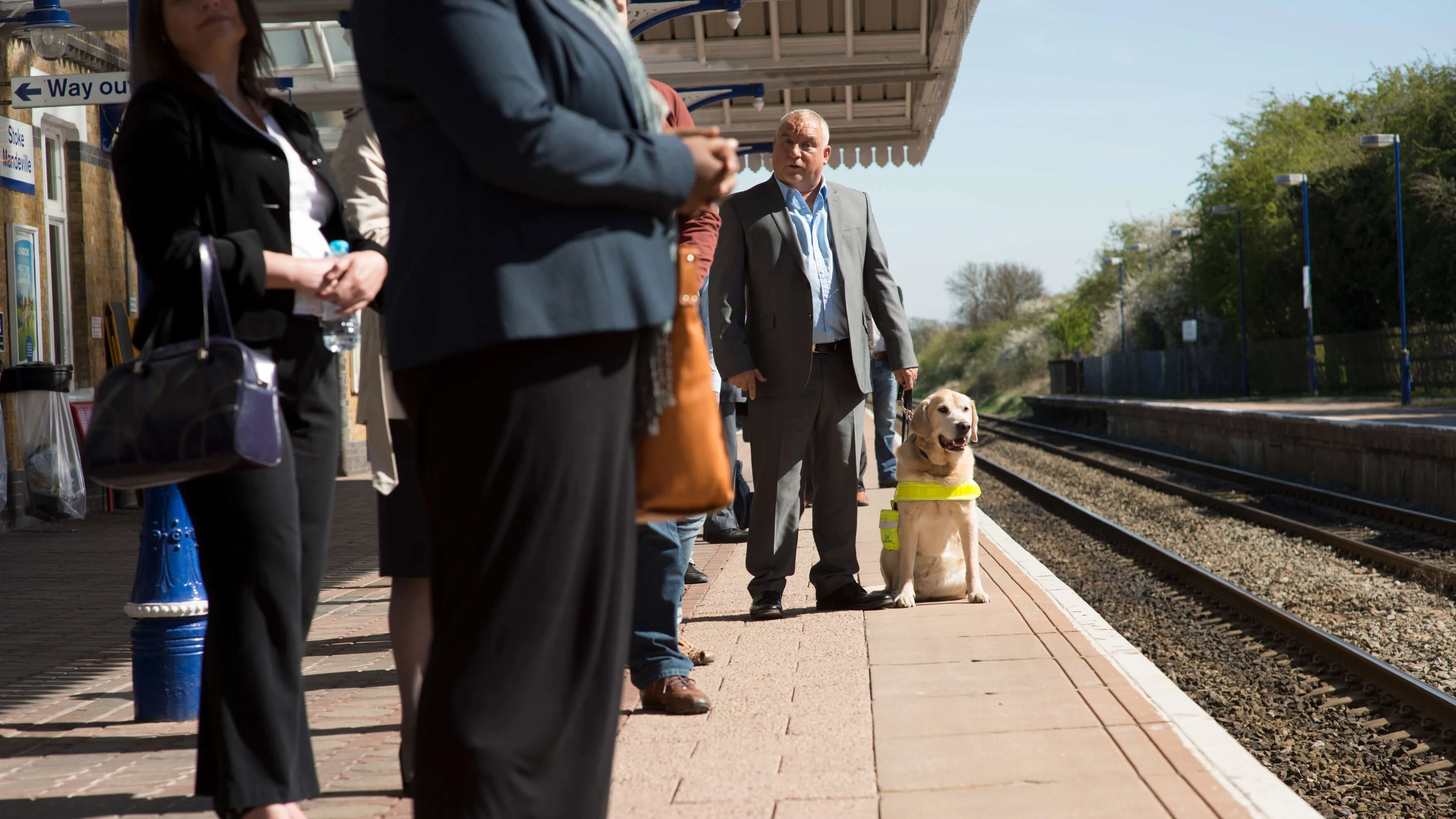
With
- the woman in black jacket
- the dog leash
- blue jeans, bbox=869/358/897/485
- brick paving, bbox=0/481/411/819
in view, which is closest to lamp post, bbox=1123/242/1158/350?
blue jeans, bbox=869/358/897/485

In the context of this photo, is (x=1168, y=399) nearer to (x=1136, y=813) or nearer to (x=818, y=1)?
(x=818, y=1)

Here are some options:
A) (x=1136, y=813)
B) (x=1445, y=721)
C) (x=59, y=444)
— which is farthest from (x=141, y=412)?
(x=59, y=444)

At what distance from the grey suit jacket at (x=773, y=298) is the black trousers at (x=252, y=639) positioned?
3.55 metres

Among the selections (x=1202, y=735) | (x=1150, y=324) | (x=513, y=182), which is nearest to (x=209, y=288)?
(x=513, y=182)

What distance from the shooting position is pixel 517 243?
6.35 ft

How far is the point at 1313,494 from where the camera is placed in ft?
55.4

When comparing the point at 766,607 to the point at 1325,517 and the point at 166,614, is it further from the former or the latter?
the point at 1325,517

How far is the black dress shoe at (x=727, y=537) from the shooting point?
10.1 meters

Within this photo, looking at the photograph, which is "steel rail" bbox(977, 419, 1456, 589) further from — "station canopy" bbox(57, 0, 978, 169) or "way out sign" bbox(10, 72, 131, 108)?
"way out sign" bbox(10, 72, 131, 108)

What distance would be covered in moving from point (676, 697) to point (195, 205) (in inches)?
92.4

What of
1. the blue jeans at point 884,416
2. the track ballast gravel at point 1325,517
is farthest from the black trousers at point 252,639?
the track ballast gravel at point 1325,517

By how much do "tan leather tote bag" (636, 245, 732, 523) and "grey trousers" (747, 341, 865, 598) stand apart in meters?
4.19

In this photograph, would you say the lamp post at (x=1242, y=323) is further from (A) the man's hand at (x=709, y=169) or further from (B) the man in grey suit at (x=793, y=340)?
(A) the man's hand at (x=709, y=169)

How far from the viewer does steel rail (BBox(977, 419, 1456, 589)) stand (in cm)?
1017
